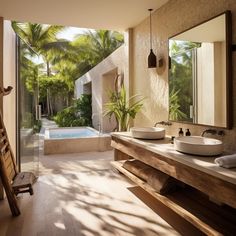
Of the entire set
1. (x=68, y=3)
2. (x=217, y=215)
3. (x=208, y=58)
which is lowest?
(x=217, y=215)

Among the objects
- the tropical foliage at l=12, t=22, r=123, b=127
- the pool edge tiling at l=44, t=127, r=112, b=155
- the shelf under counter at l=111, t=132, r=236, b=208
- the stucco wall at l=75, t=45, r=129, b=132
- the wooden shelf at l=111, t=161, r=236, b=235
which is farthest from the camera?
the stucco wall at l=75, t=45, r=129, b=132

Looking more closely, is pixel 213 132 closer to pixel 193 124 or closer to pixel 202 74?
pixel 193 124

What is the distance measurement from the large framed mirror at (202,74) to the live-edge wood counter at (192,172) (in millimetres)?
476

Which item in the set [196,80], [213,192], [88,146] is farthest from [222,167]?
[88,146]

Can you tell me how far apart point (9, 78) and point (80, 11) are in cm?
134

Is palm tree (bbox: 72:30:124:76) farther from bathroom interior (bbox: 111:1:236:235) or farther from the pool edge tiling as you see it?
bathroom interior (bbox: 111:1:236:235)

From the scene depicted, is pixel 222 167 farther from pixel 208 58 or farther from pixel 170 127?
pixel 170 127

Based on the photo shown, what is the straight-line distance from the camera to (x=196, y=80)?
2543 millimetres

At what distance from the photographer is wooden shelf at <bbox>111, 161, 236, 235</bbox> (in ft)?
5.69

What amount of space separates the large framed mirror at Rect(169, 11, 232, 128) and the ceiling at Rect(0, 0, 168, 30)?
2.41 feet

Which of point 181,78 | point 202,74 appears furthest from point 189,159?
point 181,78

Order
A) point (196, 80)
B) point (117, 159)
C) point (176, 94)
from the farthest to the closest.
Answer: point (117, 159), point (176, 94), point (196, 80)

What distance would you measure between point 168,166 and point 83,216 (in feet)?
3.39

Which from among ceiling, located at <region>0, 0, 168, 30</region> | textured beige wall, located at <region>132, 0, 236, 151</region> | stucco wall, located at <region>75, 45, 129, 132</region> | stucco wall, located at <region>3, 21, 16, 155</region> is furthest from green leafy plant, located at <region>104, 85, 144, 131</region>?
stucco wall, located at <region>75, 45, 129, 132</region>
